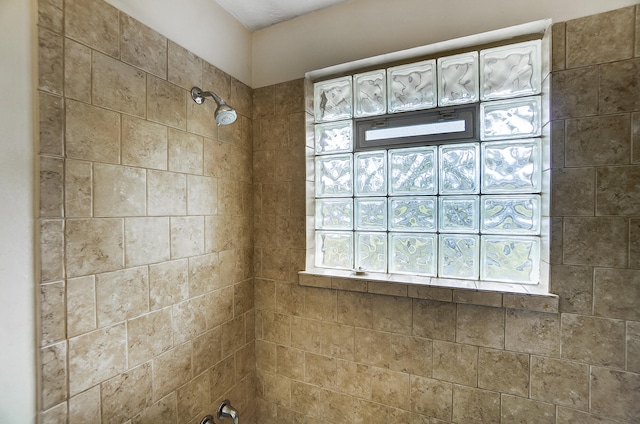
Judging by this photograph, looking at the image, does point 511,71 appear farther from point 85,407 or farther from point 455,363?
point 85,407

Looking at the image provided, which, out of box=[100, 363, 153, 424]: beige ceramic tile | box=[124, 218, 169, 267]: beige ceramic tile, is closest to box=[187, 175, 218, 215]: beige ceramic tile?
box=[124, 218, 169, 267]: beige ceramic tile

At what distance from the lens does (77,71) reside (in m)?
0.78

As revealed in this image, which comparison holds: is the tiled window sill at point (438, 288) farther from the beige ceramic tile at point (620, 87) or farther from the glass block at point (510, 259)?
the beige ceramic tile at point (620, 87)

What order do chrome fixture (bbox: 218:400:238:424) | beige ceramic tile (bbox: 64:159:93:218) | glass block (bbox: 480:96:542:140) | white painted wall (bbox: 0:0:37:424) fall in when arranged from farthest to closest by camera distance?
chrome fixture (bbox: 218:400:238:424)
glass block (bbox: 480:96:542:140)
beige ceramic tile (bbox: 64:159:93:218)
white painted wall (bbox: 0:0:37:424)

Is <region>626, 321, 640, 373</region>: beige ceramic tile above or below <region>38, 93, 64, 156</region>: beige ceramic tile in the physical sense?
below

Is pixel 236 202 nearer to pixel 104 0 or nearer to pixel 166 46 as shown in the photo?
pixel 166 46

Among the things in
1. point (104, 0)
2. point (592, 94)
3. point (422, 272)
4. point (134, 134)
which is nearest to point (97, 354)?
point (134, 134)

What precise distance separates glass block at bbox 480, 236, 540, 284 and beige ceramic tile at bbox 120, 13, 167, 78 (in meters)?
1.55

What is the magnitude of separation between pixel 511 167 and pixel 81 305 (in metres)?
1.68

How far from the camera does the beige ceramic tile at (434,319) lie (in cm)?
112

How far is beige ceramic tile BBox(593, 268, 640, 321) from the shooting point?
2.98 feet

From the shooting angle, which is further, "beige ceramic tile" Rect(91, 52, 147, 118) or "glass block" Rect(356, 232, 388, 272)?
"glass block" Rect(356, 232, 388, 272)

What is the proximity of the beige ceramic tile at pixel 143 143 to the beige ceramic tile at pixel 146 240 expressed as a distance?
211 mm

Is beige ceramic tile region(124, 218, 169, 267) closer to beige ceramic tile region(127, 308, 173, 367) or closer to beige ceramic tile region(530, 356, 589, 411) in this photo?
beige ceramic tile region(127, 308, 173, 367)
